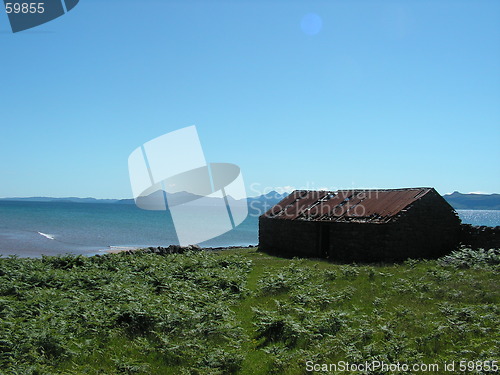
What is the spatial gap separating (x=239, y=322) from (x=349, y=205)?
18070 mm

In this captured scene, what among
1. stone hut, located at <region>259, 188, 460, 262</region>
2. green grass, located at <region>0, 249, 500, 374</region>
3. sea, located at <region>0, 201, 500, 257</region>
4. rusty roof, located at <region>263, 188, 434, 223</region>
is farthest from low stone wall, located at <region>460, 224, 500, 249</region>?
sea, located at <region>0, 201, 500, 257</region>

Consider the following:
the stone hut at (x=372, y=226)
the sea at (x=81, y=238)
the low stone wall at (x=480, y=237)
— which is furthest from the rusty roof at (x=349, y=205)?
the sea at (x=81, y=238)

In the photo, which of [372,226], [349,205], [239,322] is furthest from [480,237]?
[239,322]

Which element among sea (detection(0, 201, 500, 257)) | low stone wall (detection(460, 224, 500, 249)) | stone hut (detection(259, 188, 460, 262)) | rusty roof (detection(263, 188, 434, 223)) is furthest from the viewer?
sea (detection(0, 201, 500, 257))

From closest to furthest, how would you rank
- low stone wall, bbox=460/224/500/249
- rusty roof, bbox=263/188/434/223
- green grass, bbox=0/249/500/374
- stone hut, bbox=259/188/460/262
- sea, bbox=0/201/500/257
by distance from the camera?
green grass, bbox=0/249/500/374 → stone hut, bbox=259/188/460/262 → low stone wall, bbox=460/224/500/249 → rusty roof, bbox=263/188/434/223 → sea, bbox=0/201/500/257

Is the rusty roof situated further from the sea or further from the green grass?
the sea

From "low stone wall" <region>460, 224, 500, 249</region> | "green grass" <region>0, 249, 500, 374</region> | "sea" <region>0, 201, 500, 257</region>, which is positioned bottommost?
"sea" <region>0, 201, 500, 257</region>

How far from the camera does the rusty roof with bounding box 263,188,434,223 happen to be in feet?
82.3

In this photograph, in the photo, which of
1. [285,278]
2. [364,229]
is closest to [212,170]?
[364,229]

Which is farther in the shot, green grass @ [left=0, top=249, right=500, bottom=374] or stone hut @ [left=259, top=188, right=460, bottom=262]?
stone hut @ [left=259, top=188, right=460, bottom=262]

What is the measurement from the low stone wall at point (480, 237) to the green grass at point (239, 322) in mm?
7532

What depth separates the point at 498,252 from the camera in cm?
2159

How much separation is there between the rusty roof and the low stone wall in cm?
374

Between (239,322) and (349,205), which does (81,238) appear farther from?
(239,322)
